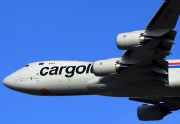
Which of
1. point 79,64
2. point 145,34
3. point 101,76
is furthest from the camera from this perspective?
point 79,64

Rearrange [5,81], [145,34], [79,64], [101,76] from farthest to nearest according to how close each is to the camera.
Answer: [5,81] < [79,64] < [101,76] < [145,34]

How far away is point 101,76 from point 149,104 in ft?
36.0

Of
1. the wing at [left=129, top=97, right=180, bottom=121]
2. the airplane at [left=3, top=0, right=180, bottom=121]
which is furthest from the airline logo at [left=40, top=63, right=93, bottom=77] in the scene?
the wing at [left=129, top=97, right=180, bottom=121]

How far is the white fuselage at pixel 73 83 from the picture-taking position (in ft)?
141

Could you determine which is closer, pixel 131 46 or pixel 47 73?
pixel 131 46

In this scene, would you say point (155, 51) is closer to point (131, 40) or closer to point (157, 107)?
point (131, 40)

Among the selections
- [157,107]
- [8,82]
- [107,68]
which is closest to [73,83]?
[107,68]

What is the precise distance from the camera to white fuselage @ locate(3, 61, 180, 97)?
141ft

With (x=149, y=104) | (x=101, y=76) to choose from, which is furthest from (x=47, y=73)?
(x=149, y=104)

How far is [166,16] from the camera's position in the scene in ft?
121

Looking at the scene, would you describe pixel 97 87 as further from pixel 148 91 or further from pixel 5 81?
pixel 5 81

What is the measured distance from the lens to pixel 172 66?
4294 cm

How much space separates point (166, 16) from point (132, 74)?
703cm

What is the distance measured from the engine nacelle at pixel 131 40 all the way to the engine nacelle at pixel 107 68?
3.42 meters
